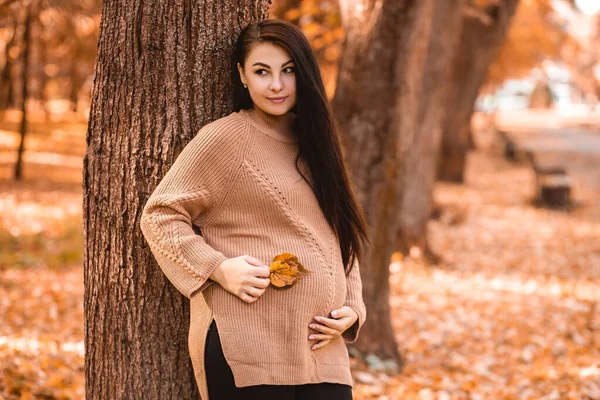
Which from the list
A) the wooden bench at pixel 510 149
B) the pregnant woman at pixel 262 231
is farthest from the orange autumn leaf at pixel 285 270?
the wooden bench at pixel 510 149

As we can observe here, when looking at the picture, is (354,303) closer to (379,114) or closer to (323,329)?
(323,329)

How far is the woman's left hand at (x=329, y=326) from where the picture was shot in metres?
2.52

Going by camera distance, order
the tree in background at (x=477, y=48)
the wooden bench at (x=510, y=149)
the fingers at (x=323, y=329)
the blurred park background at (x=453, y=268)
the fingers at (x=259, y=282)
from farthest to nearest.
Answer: the wooden bench at (x=510, y=149) < the tree in background at (x=477, y=48) < the blurred park background at (x=453, y=268) < the fingers at (x=323, y=329) < the fingers at (x=259, y=282)

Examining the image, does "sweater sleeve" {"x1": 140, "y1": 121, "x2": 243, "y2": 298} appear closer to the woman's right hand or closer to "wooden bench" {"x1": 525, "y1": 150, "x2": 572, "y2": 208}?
the woman's right hand

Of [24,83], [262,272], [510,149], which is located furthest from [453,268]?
[510,149]

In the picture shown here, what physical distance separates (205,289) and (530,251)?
8.12 metres

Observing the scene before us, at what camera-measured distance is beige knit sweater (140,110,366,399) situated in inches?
93.8

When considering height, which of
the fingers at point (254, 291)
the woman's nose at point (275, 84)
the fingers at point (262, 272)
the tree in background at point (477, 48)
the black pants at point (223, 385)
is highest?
the tree in background at point (477, 48)

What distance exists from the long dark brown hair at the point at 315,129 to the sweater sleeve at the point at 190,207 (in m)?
0.33

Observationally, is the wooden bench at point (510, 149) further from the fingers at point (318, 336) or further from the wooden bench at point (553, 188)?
the fingers at point (318, 336)

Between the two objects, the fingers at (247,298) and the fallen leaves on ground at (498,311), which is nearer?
the fingers at (247,298)

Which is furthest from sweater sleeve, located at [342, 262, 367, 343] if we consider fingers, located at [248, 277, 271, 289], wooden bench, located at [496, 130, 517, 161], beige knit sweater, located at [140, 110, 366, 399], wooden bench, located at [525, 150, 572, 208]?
wooden bench, located at [496, 130, 517, 161]

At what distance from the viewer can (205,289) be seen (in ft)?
8.12

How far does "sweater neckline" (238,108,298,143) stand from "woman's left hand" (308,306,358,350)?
27.1 inches
